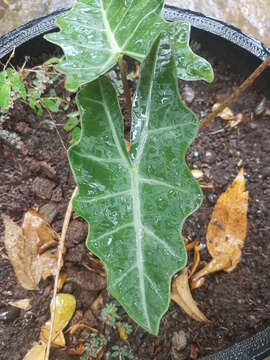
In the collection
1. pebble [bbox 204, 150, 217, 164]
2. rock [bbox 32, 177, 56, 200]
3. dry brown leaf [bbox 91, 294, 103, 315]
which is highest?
pebble [bbox 204, 150, 217, 164]

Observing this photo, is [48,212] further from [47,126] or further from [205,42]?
[205,42]

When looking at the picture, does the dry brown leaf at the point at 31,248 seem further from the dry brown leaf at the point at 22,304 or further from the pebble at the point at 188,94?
the pebble at the point at 188,94

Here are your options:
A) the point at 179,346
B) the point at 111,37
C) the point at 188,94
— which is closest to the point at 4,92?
the point at 111,37

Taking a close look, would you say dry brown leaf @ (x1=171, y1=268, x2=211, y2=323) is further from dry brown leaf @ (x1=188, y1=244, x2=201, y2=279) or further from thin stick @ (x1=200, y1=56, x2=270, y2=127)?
thin stick @ (x1=200, y1=56, x2=270, y2=127)

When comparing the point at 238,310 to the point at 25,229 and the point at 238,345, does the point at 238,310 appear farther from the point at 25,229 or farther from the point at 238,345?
the point at 25,229

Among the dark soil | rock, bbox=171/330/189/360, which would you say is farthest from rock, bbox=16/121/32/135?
rock, bbox=171/330/189/360

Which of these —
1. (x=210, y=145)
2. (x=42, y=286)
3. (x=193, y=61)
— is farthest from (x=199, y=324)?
(x=193, y=61)
